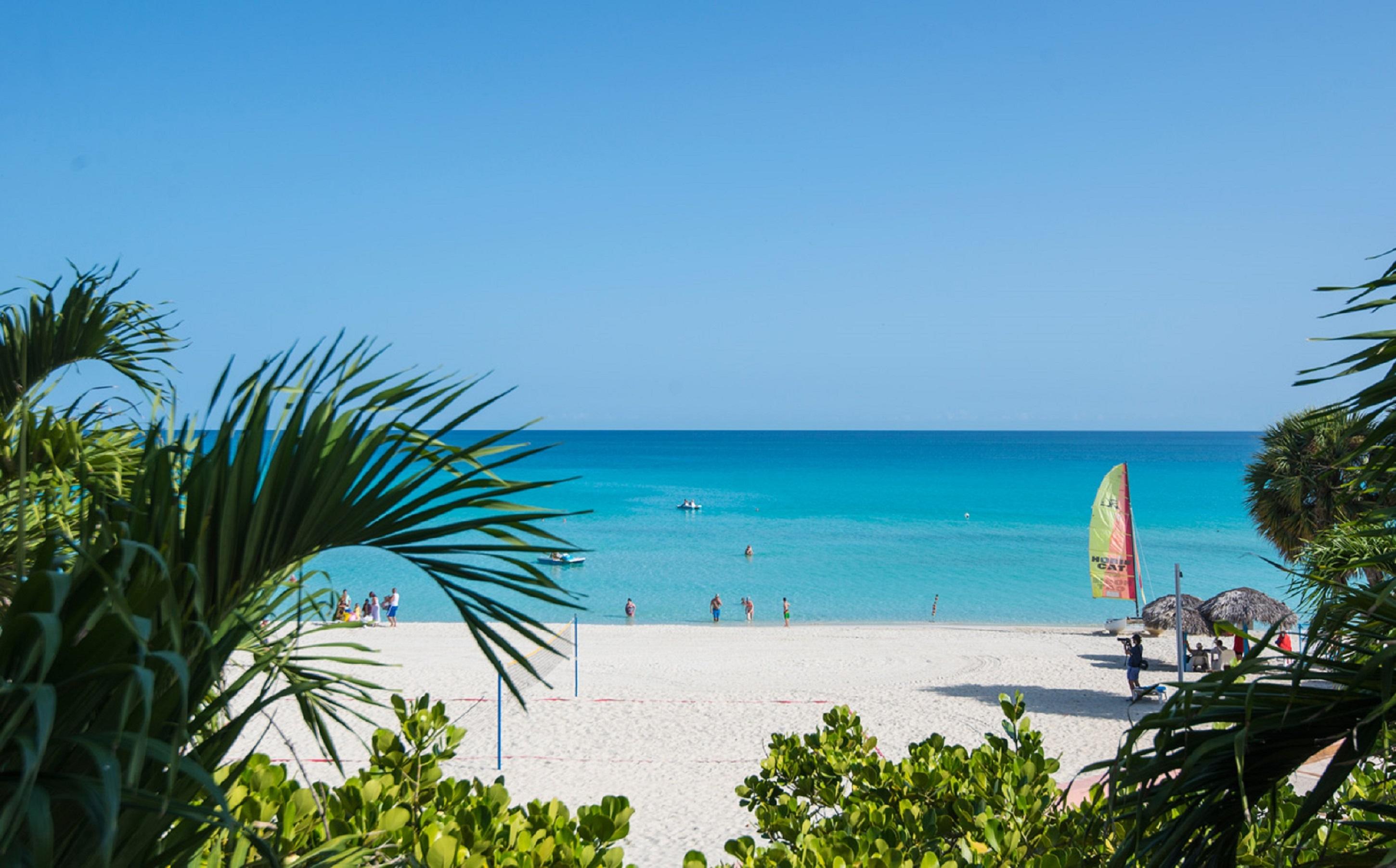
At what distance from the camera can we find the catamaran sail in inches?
864

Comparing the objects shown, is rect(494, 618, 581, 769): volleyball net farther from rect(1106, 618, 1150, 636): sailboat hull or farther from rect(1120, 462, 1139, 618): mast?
rect(1106, 618, 1150, 636): sailboat hull

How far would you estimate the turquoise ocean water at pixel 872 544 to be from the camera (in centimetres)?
3600

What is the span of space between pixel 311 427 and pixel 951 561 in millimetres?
45908

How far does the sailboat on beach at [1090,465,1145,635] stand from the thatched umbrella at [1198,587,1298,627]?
2138 millimetres

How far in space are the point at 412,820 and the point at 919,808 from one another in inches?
69.6

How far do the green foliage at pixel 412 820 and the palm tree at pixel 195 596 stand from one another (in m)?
0.49

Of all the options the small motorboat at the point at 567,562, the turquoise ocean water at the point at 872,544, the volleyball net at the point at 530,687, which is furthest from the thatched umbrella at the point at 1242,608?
the small motorboat at the point at 567,562

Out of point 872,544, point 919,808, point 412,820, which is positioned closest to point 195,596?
point 412,820

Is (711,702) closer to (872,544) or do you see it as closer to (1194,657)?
(1194,657)

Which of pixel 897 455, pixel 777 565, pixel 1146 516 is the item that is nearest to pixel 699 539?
pixel 777 565

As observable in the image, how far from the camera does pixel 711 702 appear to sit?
16.2m

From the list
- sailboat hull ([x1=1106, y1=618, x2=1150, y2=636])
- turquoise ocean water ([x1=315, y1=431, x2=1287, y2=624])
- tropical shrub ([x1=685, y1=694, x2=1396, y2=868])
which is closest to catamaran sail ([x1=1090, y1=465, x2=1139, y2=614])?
sailboat hull ([x1=1106, y1=618, x2=1150, y2=636])

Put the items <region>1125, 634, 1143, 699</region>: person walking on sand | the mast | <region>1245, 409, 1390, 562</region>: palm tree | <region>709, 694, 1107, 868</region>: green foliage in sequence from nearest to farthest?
<region>709, 694, 1107, 868</region>: green foliage → <region>1245, 409, 1390, 562</region>: palm tree → <region>1125, 634, 1143, 699</region>: person walking on sand → the mast

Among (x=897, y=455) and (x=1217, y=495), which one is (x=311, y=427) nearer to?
(x=1217, y=495)
